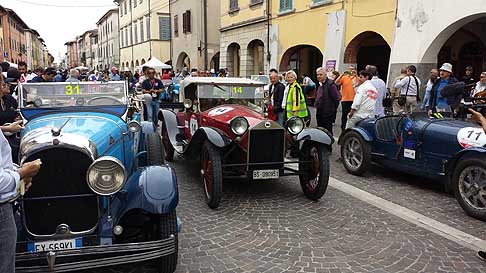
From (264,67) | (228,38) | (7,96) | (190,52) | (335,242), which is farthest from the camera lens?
(190,52)

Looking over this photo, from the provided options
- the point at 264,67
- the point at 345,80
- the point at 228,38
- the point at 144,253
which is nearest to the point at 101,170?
the point at 144,253

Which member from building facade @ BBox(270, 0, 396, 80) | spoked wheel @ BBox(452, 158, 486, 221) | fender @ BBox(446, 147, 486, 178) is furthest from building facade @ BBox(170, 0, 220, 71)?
spoked wheel @ BBox(452, 158, 486, 221)

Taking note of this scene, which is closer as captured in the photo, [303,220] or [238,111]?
[303,220]

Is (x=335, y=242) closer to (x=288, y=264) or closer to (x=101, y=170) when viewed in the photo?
(x=288, y=264)

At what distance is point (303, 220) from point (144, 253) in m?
2.11

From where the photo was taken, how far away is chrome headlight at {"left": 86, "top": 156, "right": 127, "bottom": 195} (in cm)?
276

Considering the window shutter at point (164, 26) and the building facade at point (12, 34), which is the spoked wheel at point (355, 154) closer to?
the window shutter at point (164, 26)

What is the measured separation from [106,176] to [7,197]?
35.7 inches

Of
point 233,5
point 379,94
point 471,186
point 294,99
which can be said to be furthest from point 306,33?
point 471,186

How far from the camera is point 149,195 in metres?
3.04

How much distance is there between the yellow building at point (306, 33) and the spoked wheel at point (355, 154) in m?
6.19

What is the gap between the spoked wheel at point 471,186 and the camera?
4.30m

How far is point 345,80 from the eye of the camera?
8500 mm

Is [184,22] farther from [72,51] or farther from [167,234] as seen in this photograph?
[72,51]
